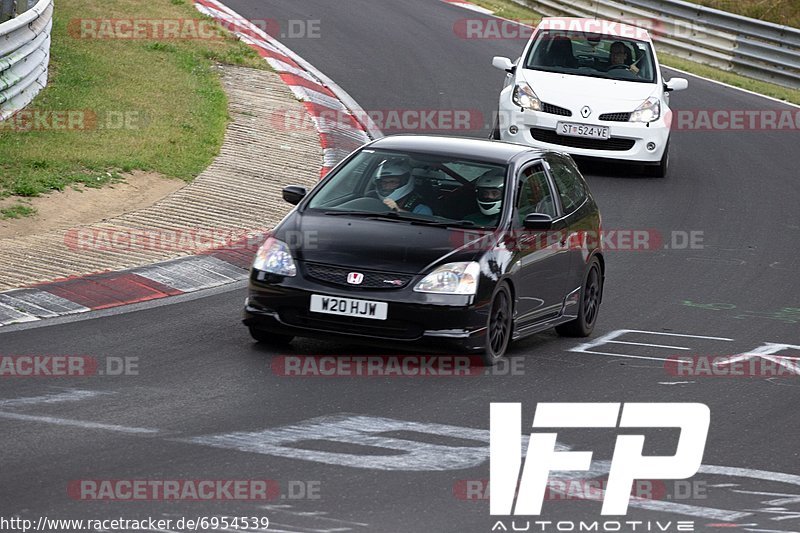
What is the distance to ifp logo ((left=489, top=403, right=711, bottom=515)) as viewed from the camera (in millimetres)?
6975

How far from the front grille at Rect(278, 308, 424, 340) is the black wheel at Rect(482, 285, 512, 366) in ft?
1.81

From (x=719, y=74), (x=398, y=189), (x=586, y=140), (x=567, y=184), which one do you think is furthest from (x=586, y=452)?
(x=719, y=74)

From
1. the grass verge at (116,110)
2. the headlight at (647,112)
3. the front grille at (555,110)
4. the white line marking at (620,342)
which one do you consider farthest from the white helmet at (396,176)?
the headlight at (647,112)

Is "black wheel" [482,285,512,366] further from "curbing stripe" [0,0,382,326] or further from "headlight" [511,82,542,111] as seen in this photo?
"headlight" [511,82,542,111]

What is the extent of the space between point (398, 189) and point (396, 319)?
4.43ft

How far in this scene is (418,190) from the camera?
10.6 meters

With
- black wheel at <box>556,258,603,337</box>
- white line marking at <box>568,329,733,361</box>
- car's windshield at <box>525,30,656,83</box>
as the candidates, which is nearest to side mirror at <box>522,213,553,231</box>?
white line marking at <box>568,329,733,361</box>

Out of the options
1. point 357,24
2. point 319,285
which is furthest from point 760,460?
point 357,24

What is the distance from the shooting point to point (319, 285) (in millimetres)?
9719

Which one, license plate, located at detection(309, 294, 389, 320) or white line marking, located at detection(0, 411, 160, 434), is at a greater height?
license plate, located at detection(309, 294, 389, 320)

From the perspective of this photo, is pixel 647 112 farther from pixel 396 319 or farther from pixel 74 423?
pixel 74 423

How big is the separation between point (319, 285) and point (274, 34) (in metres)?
17.4

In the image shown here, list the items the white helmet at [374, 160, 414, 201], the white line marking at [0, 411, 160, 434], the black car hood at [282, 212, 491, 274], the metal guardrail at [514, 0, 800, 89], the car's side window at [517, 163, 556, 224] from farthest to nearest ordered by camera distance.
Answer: the metal guardrail at [514, 0, 800, 89], the car's side window at [517, 163, 556, 224], the white helmet at [374, 160, 414, 201], the black car hood at [282, 212, 491, 274], the white line marking at [0, 411, 160, 434]

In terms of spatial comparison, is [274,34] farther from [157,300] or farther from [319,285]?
[319,285]
